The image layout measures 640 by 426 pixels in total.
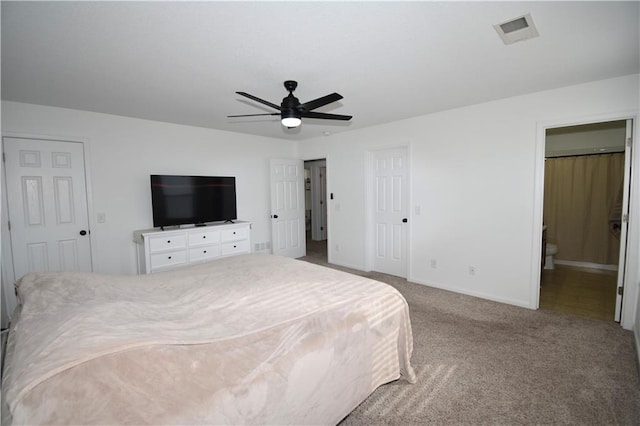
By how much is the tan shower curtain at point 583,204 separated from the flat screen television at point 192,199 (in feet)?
18.0

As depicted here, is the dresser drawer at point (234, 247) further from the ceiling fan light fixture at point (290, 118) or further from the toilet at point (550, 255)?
the toilet at point (550, 255)

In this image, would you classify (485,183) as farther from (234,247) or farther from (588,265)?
(234,247)

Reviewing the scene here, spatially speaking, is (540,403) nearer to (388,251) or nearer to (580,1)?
(580,1)

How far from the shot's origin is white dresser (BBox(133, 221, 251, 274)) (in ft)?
12.1

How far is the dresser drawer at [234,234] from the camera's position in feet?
14.3

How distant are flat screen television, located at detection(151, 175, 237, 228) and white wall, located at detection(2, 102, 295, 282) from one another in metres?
→ 0.29

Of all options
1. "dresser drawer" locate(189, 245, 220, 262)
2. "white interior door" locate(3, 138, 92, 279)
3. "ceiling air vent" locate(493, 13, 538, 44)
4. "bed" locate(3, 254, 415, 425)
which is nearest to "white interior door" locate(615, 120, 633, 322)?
"ceiling air vent" locate(493, 13, 538, 44)

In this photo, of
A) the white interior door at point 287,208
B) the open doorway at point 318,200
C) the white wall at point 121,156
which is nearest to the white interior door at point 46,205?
the white wall at point 121,156

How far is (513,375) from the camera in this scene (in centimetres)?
216

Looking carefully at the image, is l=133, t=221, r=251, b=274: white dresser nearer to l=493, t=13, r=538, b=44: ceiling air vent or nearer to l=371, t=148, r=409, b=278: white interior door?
l=371, t=148, r=409, b=278: white interior door

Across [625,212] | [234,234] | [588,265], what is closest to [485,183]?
[625,212]

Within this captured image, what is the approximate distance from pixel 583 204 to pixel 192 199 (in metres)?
6.24

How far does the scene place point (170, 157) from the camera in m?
4.27

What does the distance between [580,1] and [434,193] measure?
8.36 feet
